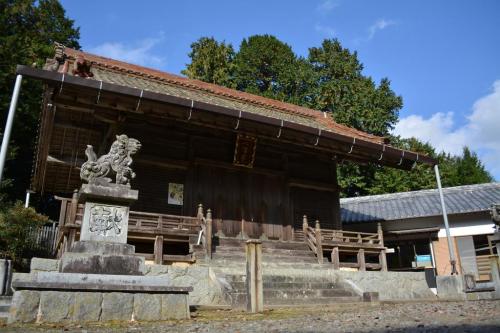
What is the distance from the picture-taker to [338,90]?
30375mm

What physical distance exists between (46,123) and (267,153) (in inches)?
270

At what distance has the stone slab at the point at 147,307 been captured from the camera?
5426 mm

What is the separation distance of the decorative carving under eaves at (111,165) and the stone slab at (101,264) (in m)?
1.12

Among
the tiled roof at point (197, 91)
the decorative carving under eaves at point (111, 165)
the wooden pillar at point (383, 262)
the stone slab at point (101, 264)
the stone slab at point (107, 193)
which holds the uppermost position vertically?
the tiled roof at point (197, 91)

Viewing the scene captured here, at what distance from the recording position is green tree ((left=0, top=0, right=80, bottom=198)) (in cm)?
2186

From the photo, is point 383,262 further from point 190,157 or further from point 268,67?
point 268,67

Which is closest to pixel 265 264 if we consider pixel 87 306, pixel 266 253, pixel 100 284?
pixel 266 253

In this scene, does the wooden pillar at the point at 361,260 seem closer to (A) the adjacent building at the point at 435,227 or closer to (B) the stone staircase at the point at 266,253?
(B) the stone staircase at the point at 266,253

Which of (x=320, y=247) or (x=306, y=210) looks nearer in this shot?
(x=320, y=247)

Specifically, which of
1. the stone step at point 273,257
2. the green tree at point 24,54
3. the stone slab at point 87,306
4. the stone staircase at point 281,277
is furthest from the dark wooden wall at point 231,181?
the green tree at point 24,54

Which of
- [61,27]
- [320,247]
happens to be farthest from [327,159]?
[61,27]

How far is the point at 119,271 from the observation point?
594cm

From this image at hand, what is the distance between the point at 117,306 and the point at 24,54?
70.9ft

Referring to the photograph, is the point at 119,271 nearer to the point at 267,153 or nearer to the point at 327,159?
the point at 267,153
